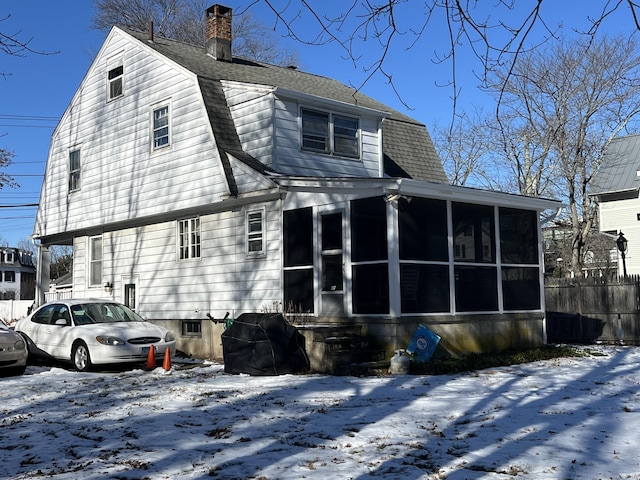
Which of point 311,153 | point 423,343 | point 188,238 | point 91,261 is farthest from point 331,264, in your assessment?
point 91,261

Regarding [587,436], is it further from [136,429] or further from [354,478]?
[136,429]

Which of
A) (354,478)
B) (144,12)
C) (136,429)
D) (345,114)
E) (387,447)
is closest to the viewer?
(354,478)

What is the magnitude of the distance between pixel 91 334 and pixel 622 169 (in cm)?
3935

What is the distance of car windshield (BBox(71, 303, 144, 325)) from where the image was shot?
46.0 ft

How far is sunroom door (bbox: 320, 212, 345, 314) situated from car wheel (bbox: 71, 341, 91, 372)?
472 centimetres

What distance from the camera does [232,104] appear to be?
1625 cm

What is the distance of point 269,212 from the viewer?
14.7 meters

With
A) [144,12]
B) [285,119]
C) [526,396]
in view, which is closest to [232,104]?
[285,119]

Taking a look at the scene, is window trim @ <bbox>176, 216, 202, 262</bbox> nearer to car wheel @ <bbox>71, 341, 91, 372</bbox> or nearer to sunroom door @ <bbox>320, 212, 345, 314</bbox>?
sunroom door @ <bbox>320, 212, 345, 314</bbox>

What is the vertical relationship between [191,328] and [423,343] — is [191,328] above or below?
above

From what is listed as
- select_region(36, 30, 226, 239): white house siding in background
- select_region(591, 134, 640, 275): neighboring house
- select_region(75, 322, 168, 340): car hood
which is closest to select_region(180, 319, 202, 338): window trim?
select_region(75, 322, 168, 340): car hood

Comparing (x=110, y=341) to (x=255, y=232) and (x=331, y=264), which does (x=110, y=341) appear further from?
(x=331, y=264)

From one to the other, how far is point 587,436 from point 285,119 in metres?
10.3

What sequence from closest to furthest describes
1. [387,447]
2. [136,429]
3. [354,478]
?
[354,478] → [387,447] → [136,429]
